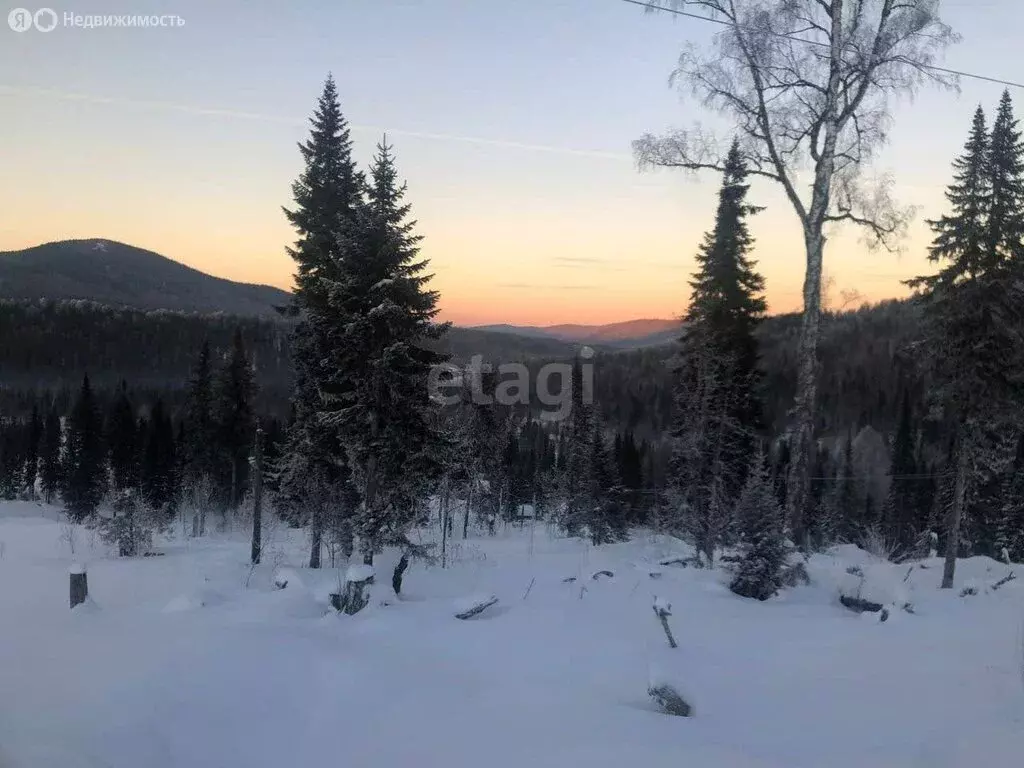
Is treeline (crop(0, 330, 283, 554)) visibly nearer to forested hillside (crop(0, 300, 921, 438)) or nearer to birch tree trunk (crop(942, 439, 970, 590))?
birch tree trunk (crop(942, 439, 970, 590))

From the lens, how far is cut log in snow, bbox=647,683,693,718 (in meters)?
5.80

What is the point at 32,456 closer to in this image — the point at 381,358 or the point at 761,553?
the point at 381,358

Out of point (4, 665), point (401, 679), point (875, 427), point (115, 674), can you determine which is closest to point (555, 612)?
point (401, 679)

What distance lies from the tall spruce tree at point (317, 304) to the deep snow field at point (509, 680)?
265 inches

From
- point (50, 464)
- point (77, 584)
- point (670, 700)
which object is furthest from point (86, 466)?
point (670, 700)

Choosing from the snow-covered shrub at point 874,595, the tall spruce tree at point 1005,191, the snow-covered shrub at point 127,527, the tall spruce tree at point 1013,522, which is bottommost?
the tall spruce tree at point 1013,522

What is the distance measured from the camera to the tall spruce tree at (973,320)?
14.5 m

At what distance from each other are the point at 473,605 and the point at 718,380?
44.7 feet

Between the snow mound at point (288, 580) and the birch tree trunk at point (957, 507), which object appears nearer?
the snow mound at point (288, 580)

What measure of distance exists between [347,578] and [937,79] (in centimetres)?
1287

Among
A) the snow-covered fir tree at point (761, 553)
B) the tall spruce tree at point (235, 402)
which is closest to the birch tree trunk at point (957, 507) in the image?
the snow-covered fir tree at point (761, 553)

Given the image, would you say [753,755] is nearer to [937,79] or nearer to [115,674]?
[115,674]

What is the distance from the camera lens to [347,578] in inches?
355

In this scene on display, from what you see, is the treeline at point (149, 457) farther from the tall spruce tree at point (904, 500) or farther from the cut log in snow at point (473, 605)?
the tall spruce tree at point (904, 500)
